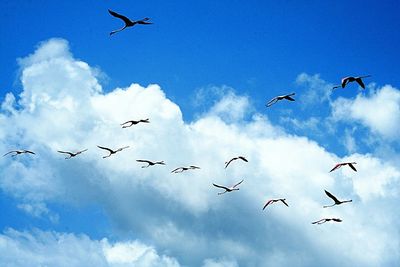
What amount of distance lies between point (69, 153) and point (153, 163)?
10.8 metres

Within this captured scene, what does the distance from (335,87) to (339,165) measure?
7063 mm

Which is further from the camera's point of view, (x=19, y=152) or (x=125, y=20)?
(x=19, y=152)

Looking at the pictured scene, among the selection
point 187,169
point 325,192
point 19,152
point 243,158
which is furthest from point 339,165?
point 19,152

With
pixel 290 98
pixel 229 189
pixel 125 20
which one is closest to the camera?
pixel 125 20

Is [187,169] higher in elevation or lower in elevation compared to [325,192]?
Result: higher

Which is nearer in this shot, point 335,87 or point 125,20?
point 335,87

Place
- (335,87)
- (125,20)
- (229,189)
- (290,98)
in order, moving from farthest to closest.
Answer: (229,189) < (290,98) < (125,20) < (335,87)

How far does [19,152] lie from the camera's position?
6550 cm

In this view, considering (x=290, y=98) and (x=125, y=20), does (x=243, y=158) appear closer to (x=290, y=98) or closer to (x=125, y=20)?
(x=290, y=98)

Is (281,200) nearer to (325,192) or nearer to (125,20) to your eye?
(325,192)

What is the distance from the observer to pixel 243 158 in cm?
5838

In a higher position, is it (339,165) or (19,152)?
(19,152)

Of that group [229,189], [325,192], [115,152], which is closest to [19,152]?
[115,152]

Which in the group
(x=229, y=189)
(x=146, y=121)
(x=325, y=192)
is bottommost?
(x=325, y=192)
